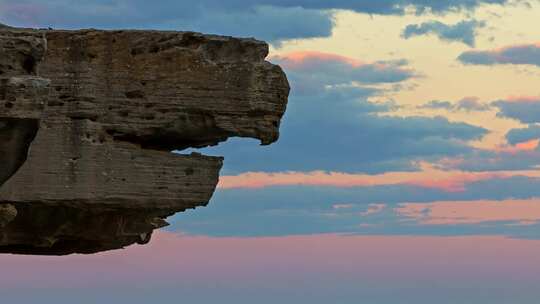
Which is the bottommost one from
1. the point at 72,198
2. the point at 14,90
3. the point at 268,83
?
the point at 14,90

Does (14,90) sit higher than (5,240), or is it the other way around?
(5,240)

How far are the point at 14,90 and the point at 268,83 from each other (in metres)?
9.37

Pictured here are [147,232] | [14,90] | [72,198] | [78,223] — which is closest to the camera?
[14,90]

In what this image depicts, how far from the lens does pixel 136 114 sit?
19906 mm

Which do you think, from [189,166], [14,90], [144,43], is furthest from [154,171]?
[14,90]

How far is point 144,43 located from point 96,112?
1.13 m

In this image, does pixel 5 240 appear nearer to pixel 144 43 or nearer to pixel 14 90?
pixel 144 43

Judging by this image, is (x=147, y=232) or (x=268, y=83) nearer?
(x=268, y=83)

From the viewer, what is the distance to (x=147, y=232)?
22.9 metres

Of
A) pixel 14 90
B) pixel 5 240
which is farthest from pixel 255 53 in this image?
pixel 14 90

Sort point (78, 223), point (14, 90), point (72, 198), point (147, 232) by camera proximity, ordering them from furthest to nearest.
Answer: point (147, 232) → point (78, 223) → point (72, 198) → point (14, 90)

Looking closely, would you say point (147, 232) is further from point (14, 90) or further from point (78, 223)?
point (14, 90)

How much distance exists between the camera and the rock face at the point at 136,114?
64.3 feet

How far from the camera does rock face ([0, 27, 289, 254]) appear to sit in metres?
19.6
